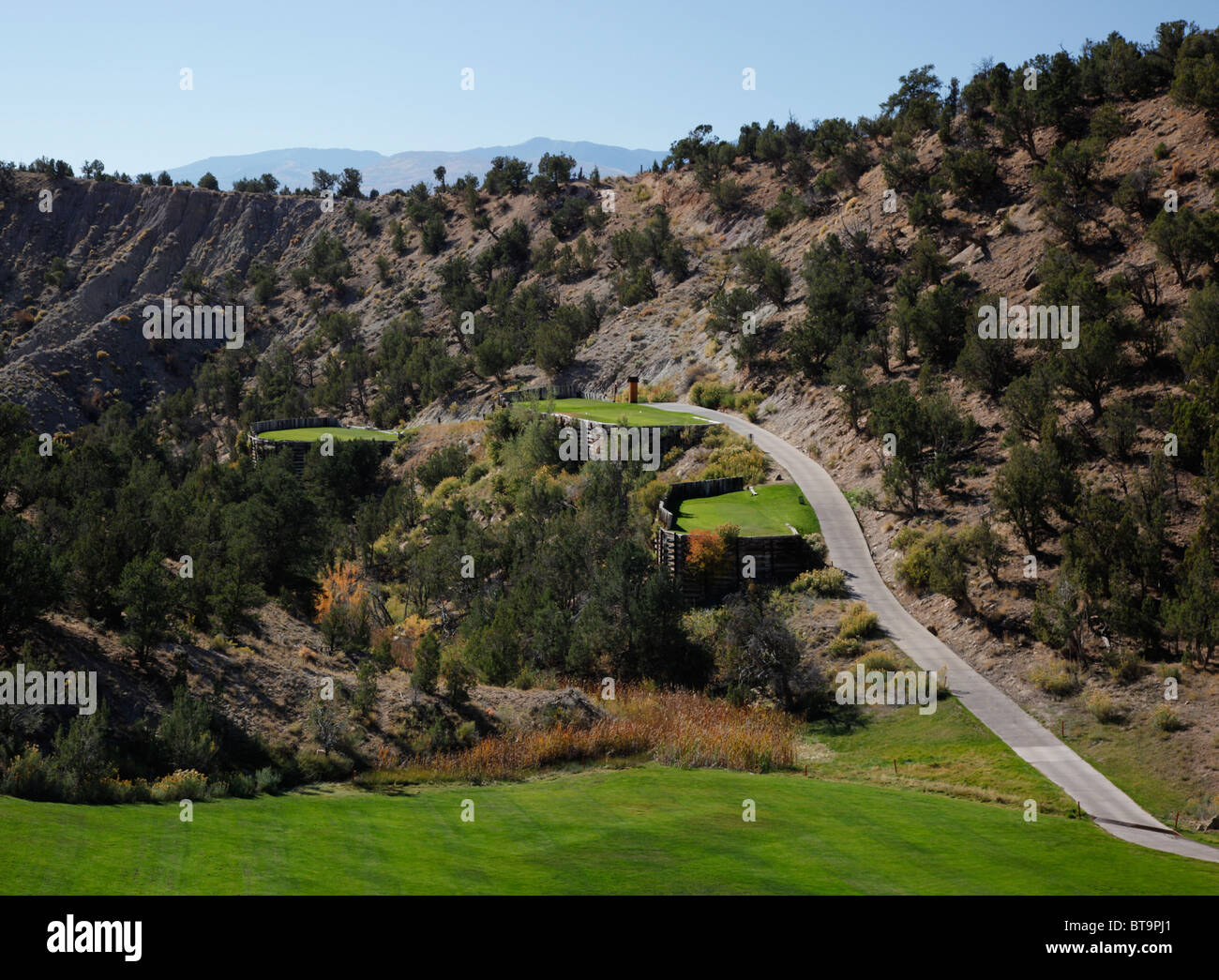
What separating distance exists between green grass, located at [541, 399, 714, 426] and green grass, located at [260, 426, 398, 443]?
14.7 metres

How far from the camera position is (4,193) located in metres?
120

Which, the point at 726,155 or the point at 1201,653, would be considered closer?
the point at 1201,653

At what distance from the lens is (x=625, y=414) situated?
61.5 metres

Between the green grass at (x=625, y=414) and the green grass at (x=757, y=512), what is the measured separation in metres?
10.3

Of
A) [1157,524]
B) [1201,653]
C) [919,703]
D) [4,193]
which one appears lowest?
[919,703]

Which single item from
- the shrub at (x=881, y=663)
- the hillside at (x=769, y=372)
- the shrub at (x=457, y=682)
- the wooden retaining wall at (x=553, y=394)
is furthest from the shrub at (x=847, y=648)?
the wooden retaining wall at (x=553, y=394)

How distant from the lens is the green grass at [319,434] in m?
69.8

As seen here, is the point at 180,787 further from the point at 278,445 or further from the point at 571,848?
the point at 278,445

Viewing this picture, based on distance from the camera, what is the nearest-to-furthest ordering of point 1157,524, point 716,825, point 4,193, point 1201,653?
point 716,825
point 1201,653
point 1157,524
point 4,193

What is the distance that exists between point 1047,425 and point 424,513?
3578 centimetres

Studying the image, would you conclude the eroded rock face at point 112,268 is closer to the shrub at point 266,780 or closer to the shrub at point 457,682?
the shrub at point 457,682

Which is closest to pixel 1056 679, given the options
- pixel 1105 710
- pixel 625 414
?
pixel 1105 710

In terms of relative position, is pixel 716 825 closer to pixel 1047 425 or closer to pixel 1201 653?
pixel 1201 653
